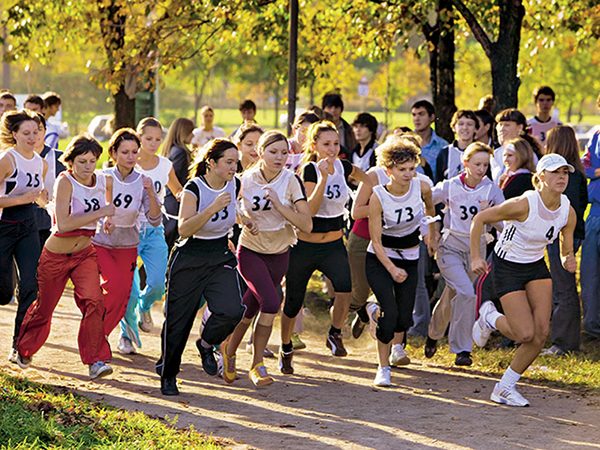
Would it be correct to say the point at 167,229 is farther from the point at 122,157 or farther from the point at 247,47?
the point at 247,47

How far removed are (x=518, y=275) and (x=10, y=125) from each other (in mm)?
4368

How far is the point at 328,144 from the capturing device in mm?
8500

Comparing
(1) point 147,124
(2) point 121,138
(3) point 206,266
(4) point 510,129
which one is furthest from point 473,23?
(3) point 206,266

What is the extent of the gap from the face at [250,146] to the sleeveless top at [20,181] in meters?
1.94

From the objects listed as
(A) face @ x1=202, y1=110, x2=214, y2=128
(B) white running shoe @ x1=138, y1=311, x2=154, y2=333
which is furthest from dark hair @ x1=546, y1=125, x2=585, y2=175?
(A) face @ x1=202, y1=110, x2=214, y2=128

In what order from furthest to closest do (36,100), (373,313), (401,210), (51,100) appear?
(51,100) → (36,100) → (373,313) → (401,210)

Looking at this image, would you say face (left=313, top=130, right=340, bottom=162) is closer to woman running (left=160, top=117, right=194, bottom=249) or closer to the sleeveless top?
the sleeveless top

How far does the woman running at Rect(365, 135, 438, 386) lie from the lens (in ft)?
26.7

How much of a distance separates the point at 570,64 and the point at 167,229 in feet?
159

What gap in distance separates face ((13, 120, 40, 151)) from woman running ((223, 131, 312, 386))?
185cm

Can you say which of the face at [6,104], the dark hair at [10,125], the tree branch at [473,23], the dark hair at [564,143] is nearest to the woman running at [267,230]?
the dark hair at [10,125]

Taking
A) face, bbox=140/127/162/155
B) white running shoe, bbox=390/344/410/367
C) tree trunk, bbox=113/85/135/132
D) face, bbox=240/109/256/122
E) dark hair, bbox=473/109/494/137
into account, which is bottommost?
white running shoe, bbox=390/344/410/367

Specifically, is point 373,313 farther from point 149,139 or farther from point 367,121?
point 149,139

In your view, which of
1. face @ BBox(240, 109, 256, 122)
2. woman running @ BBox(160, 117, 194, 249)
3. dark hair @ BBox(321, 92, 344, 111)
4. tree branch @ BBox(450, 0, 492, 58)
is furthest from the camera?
face @ BBox(240, 109, 256, 122)
